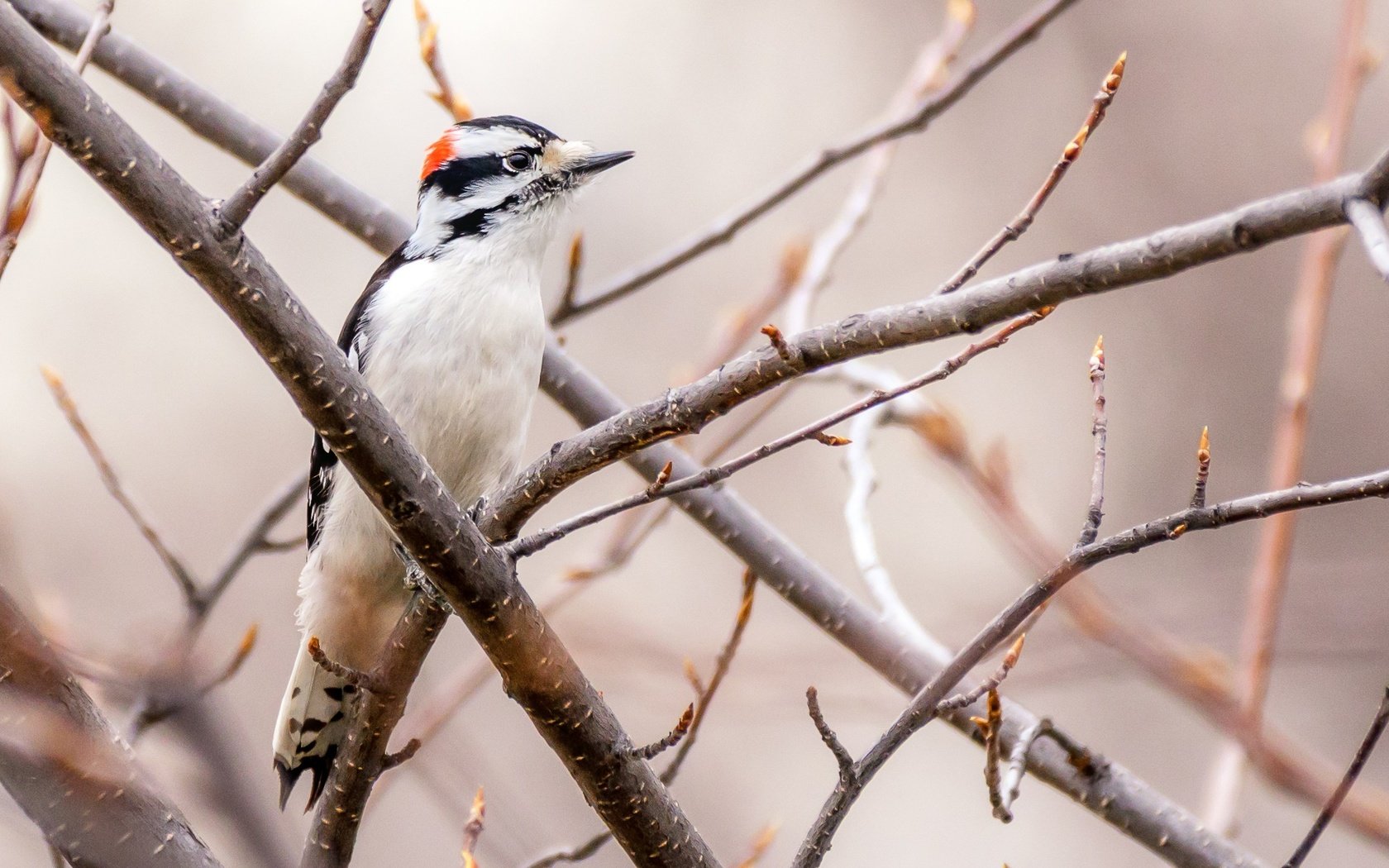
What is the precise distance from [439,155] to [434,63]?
884 millimetres

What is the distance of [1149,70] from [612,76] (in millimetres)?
4249

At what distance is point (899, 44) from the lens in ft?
32.9

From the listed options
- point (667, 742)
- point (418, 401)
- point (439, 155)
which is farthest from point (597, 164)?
point (667, 742)

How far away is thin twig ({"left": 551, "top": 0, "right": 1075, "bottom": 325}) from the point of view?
375 centimetres

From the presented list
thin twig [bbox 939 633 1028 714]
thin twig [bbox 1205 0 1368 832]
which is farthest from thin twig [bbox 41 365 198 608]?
thin twig [bbox 1205 0 1368 832]

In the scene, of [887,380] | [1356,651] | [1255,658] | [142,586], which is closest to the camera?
[1255,658]

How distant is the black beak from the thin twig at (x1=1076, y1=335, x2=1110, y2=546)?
2.69 m

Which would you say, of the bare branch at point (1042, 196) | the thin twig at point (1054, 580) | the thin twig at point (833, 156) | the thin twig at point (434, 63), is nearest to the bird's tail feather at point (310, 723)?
the thin twig at point (833, 156)

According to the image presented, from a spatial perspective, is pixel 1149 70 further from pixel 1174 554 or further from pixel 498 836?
pixel 498 836

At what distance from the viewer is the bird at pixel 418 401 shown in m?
3.99

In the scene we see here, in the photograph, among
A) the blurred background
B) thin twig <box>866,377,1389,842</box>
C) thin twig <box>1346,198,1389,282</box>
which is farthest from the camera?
the blurred background

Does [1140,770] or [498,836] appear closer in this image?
[498,836]

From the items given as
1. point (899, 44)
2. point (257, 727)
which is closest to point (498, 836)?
point (257, 727)

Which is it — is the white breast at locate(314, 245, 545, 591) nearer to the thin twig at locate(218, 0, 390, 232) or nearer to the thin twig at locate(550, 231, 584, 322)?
the thin twig at locate(550, 231, 584, 322)
